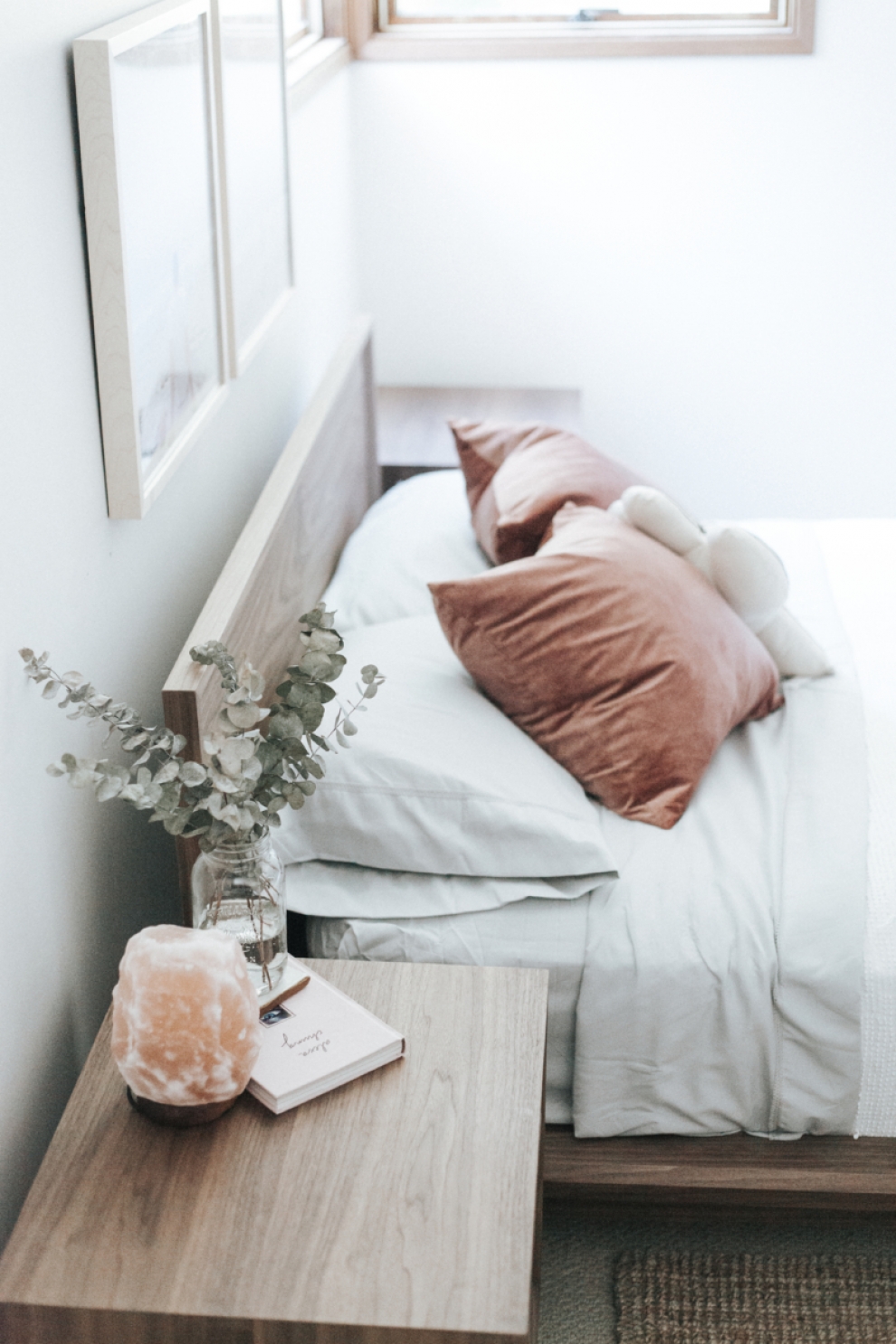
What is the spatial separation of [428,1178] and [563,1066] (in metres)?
0.46

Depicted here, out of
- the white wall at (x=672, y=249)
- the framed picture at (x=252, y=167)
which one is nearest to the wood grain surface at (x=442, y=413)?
the white wall at (x=672, y=249)

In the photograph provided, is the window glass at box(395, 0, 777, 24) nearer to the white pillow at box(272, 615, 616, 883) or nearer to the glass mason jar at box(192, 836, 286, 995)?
the white pillow at box(272, 615, 616, 883)

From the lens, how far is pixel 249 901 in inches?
49.2

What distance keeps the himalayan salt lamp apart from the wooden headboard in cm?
29

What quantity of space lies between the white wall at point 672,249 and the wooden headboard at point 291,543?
2.49 ft

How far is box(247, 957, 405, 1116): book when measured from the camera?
1.15 m

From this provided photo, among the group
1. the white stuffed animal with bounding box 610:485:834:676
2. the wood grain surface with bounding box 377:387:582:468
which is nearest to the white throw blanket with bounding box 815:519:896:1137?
the white stuffed animal with bounding box 610:485:834:676

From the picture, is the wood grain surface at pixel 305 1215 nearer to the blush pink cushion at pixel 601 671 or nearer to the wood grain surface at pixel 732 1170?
the wood grain surface at pixel 732 1170

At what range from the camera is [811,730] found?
72.2 inches

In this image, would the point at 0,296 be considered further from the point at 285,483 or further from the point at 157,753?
the point at 285,483

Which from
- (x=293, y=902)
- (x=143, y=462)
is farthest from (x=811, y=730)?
(x=143, y=462)

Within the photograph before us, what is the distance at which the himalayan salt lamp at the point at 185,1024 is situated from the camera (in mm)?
1065

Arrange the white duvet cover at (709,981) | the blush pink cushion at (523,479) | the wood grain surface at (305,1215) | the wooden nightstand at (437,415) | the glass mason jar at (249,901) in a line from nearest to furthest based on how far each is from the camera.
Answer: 1. the wood grain surface at (305,1215)
2. the glass mason jar at (249,901)
3. the white duvet cover at (709,981)
4. the blush pink cushion at (523,479)
5. the wooden nightstand at (437,415)

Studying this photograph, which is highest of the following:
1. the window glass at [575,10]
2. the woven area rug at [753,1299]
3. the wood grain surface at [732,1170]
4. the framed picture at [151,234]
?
the window glass at [575,10]
